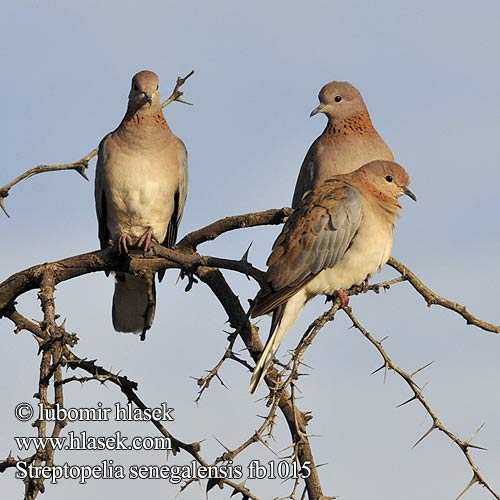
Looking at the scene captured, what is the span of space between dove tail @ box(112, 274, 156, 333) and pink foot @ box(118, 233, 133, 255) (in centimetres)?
28

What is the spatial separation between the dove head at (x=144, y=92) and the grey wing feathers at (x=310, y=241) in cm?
175

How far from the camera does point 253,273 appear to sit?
187 inches

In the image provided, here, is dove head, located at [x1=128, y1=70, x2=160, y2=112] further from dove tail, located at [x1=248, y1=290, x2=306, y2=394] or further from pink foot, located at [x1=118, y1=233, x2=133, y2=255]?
dove tail, located at [x1=248, y1=290, x2=306, y2=394]

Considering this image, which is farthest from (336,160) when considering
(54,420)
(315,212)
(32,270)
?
(54,420)

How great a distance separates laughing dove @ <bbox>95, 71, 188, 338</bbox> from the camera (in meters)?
6.47

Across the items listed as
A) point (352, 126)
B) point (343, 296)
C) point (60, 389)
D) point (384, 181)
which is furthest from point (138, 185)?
point (60, 389)

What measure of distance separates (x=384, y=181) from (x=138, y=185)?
1.68 meters

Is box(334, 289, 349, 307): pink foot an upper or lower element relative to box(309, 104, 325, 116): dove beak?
lower

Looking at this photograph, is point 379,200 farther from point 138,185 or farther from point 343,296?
point 138,185

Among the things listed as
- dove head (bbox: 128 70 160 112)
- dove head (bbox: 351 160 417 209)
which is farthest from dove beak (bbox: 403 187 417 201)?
dove head (bbox: 128 70 160 112)

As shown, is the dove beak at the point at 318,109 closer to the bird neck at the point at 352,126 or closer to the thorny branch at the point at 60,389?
the bird neck at the point at 352,126

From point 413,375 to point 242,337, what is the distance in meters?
1.18

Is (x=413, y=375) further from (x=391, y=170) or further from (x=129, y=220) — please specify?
(x=129, y=220)

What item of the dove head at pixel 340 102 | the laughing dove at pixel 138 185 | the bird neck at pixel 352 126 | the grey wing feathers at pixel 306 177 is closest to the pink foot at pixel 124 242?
the laughing dove at pixel 138 185
